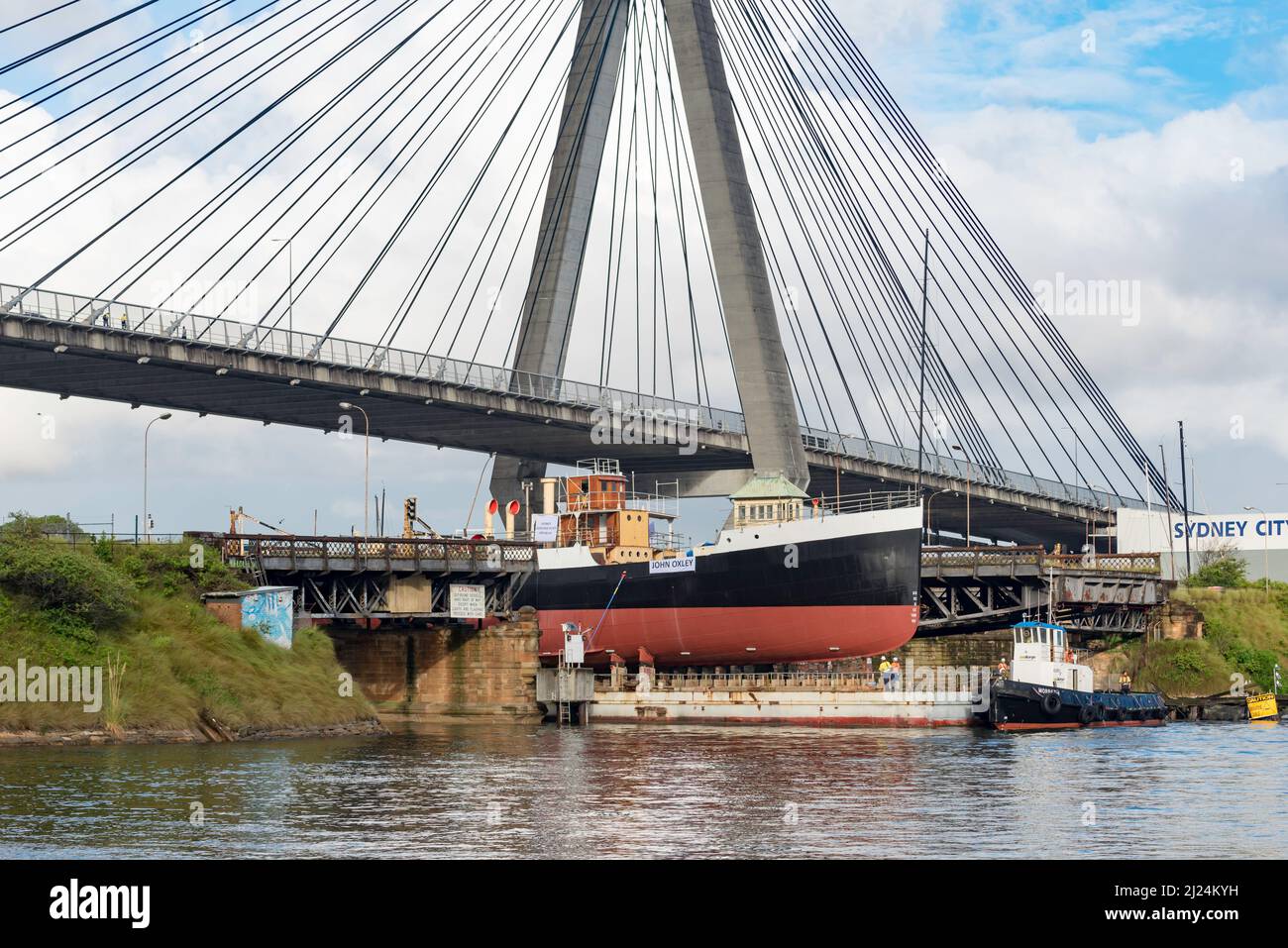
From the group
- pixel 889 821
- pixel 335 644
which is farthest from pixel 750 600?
pixel 889 821

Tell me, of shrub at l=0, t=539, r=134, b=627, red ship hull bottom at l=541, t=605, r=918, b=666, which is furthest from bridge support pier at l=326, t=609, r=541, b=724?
shrub at l=0, t=539, r=134, b=627

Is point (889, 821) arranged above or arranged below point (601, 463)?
below

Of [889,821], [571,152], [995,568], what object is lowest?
[889,821]

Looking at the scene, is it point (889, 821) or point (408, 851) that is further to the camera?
point (889, 821)

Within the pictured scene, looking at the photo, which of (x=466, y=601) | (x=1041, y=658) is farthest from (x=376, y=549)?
(x=1041, y=658)

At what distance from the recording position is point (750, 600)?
73.4 metres

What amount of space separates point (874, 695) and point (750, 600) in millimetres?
10547

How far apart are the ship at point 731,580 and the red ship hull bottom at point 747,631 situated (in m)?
0.05

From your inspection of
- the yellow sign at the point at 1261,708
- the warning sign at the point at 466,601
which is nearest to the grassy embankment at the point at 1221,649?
the yellow sign at the point at 1261,708

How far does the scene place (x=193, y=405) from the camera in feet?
281

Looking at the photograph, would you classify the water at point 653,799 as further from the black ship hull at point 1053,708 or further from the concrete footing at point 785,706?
the concrete footing at point 785,706
